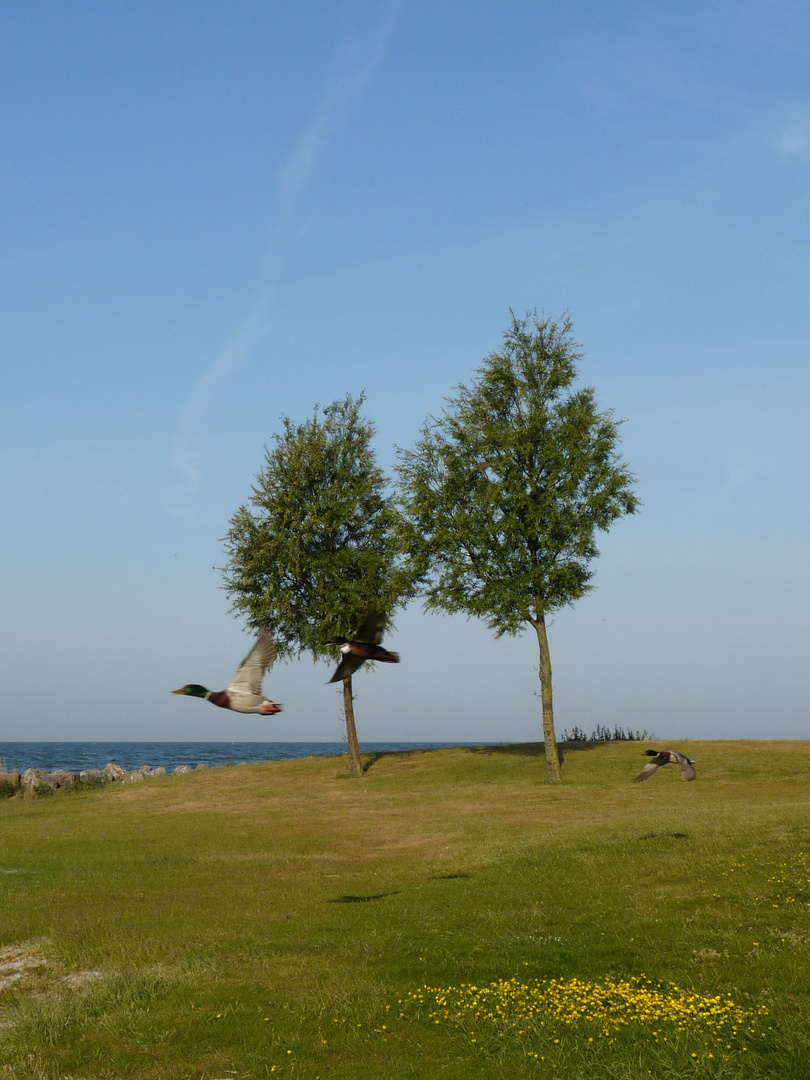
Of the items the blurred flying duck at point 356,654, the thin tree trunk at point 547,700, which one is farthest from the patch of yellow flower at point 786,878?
the thin tree trunk at point 547,700

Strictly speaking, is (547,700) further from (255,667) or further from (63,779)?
(255,667)

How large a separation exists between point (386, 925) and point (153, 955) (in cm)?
459

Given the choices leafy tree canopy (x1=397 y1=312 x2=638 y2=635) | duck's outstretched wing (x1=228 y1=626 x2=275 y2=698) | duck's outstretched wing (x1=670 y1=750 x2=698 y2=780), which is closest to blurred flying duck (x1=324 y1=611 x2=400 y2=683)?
duck's outstretched wing (x1=228 y1=626 x2=275 y2=698)

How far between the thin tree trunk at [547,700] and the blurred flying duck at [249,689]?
33022 millimetres

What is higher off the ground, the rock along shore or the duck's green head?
the duck's green head

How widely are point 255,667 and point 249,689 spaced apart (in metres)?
0.41

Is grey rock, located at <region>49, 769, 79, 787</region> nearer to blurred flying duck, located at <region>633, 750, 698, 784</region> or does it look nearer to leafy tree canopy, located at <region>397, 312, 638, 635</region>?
leafy tree canopy, located at <region>397, 312, 638, 635</region>

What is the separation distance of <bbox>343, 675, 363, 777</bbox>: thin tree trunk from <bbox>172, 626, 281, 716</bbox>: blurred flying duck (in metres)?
40.0

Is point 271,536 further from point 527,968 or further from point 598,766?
point 527,968

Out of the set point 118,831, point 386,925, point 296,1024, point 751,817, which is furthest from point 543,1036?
point 118,831

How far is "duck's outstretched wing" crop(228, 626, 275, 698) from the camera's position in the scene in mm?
8445

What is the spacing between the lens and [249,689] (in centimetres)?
846

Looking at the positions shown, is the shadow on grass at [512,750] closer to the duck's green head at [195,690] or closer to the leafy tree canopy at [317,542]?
the leafy tree canopy at [317,542]

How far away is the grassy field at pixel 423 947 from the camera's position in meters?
11.5
